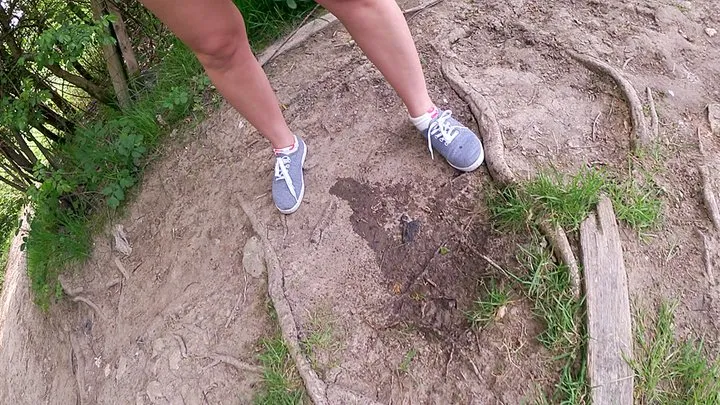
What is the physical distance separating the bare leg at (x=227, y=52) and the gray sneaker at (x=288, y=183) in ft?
0.22

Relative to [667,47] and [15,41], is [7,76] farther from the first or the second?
[667,47]

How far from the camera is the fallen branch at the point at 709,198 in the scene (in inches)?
75.2

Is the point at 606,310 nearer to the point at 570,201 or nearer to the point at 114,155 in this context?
the point at 570,201

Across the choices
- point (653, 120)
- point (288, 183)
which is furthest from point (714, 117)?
point (288, 183)

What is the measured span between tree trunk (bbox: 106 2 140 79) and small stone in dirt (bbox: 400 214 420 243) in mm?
2025

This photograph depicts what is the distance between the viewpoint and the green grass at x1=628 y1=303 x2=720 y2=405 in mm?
1592

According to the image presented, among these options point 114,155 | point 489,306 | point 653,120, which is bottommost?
point 653,120

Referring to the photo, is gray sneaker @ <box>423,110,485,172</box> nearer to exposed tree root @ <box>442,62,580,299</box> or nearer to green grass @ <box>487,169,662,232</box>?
exposed tree root @ <box>442,62,580,299</box>

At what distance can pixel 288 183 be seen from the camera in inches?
88.9

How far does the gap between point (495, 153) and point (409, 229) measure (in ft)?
1.47

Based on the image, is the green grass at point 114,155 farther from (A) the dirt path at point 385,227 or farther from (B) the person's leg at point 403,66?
(B) the person's leg at point 403,66

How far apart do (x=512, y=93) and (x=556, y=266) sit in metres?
0.91

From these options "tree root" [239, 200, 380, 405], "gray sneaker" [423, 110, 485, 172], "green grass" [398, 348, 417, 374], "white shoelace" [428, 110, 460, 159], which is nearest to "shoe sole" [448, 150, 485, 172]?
"gray sneaker" [423, 110, 485, 172]

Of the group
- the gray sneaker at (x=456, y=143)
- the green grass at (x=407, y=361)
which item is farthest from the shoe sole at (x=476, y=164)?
the green grass at (x=407, y=361)
